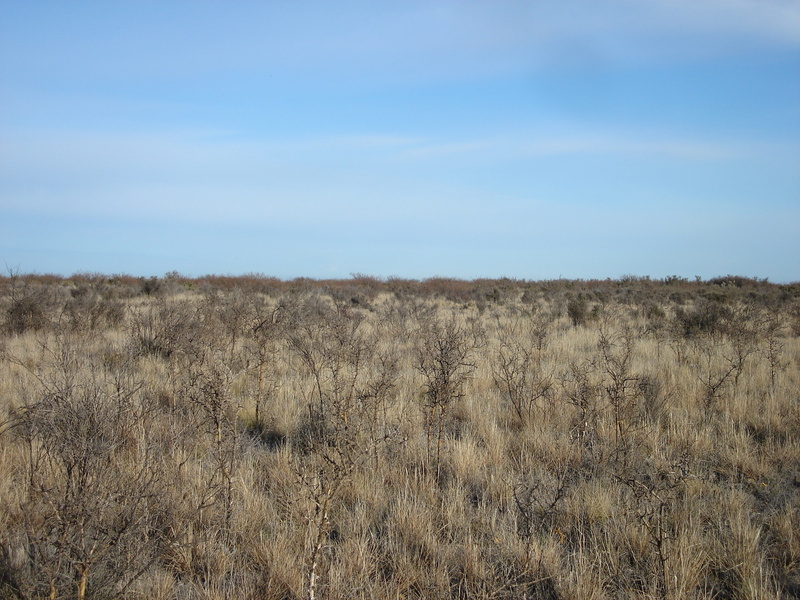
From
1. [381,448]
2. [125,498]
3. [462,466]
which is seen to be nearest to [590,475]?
[462,466]

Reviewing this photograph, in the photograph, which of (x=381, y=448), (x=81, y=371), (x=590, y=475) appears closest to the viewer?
(x=590, y=475)

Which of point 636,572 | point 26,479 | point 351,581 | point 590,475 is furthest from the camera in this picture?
point 590,475

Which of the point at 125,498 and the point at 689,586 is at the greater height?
the point at 125,498

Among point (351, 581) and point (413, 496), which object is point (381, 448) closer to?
point (413, 496)

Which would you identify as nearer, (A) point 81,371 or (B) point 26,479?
(B) point 26,479

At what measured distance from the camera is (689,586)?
3.28 m

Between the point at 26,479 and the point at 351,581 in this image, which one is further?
the point at 26,479

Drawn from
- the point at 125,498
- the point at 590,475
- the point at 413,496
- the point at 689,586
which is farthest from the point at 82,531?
the point at 590,475

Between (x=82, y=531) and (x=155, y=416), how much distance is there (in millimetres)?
2567

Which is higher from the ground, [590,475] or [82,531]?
[82,531]

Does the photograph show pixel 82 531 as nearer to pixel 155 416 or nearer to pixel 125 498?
pixel 125 498

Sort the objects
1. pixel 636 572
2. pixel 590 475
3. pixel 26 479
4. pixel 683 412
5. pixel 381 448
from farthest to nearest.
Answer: pixel 683 412 < pixel 381 448 < pixel 590 475 < pixel 26 479 < pixel 636 572

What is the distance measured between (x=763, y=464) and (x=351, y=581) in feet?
13.7

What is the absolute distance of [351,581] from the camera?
10.5ft
